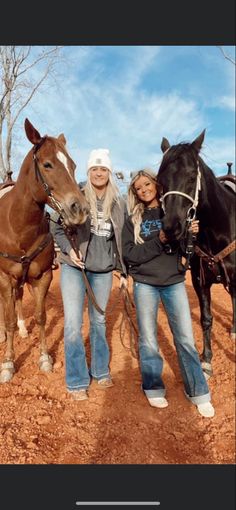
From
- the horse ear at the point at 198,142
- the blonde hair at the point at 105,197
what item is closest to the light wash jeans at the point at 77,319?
the blonde hair at the point at 105,197

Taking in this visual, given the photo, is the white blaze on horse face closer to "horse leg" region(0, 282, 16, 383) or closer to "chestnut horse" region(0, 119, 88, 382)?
"chestnut horse" region(0, 119, 88, 382)

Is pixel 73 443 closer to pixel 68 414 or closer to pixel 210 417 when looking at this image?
pixel 68 414

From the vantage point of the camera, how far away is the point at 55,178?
291cm

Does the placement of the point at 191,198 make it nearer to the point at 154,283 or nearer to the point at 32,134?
the point at 154,283

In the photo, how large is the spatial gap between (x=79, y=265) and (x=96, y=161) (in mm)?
922

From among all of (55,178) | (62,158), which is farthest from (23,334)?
(62,158)

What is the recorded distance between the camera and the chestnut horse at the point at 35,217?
2.88 metres

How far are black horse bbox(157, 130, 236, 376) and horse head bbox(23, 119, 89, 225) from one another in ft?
2.30

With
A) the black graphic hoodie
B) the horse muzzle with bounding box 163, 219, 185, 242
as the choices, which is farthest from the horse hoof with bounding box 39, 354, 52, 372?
the horse muzzle with bounding box 163, 219, 185, 242

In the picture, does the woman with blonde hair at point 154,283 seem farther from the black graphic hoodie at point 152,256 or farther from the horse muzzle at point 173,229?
the horse muzzle at point 173,229

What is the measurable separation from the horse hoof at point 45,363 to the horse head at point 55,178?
190 centimetres

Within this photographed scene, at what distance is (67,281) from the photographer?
326 cm

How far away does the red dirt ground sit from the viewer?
256cm
